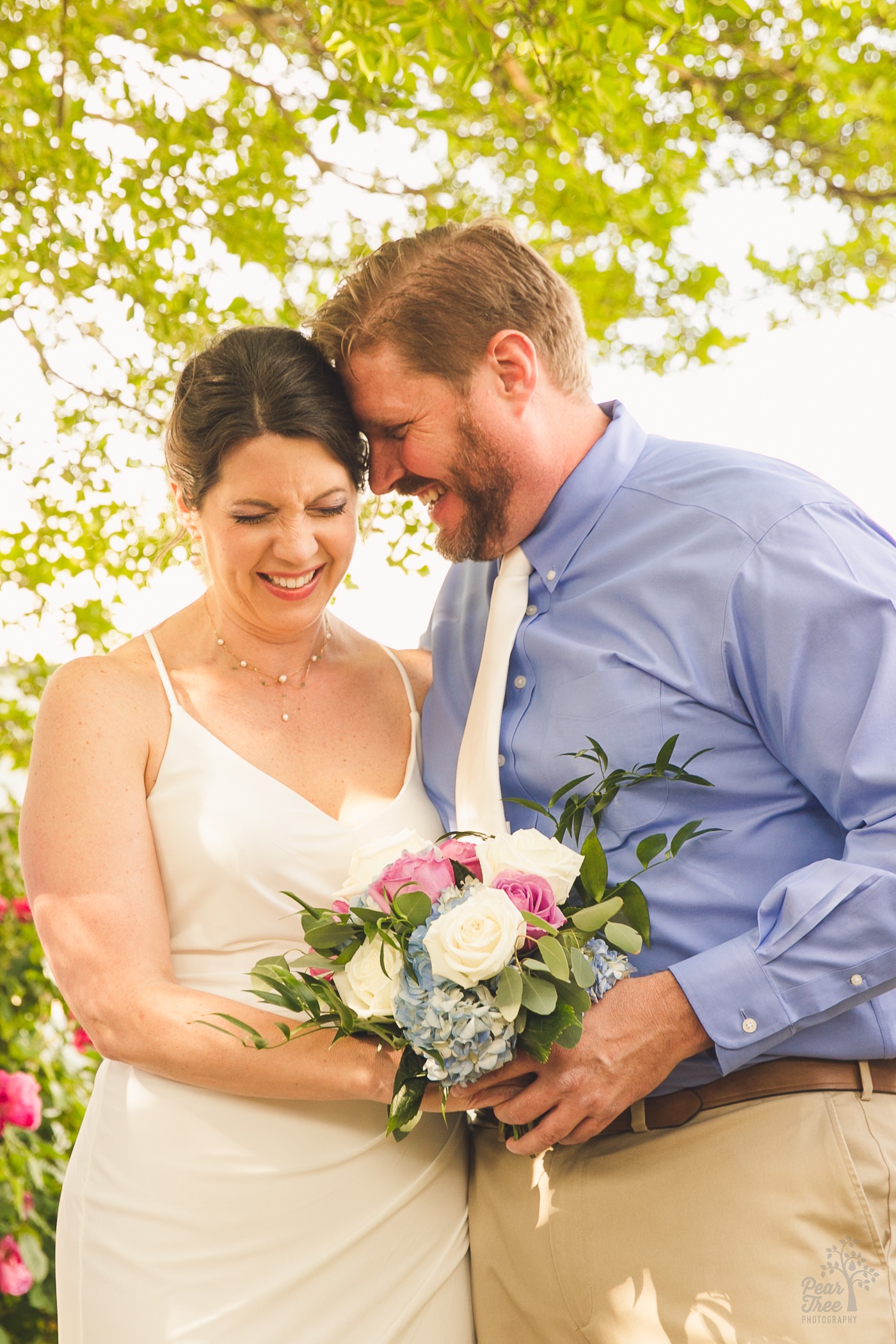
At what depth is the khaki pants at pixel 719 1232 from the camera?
1.66 meters

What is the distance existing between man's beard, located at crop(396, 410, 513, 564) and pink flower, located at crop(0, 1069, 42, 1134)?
2.09m

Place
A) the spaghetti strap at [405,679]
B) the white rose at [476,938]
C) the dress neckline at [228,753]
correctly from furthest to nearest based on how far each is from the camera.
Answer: the spaghetti strap at [405,679] → the dress neckline at [228,753] → the white rose at [476,938]

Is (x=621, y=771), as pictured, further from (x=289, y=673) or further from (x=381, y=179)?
(x=381, y=179)

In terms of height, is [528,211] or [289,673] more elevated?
[528,211]

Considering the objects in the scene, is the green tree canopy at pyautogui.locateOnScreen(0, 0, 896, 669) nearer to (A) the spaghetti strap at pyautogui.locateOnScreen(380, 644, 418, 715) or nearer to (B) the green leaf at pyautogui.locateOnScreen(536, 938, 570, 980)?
(A) the spaghetti strap at pyautogui.locateOnScreen(380, 644, 418, 715)

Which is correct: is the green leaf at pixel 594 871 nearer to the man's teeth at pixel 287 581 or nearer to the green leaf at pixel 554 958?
the green leaf at pixel 554 958

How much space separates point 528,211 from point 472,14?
1.49 metres

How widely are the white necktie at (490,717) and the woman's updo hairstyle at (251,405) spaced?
15.7 inches

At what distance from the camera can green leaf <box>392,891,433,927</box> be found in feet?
5.17

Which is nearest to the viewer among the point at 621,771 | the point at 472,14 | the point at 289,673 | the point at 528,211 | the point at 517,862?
the point at 517,862

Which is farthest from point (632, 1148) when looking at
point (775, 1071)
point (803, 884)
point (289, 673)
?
point (289, 673)

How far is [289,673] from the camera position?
2430 mm

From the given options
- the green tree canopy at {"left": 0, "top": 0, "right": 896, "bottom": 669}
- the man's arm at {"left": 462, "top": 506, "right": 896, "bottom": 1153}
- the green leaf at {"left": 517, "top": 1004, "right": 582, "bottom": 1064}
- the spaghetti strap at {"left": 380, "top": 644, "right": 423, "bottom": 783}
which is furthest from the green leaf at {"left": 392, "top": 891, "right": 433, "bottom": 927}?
the green tree canopy at {"left": 0, "top": 0, "right": 896, "bottom": 669}

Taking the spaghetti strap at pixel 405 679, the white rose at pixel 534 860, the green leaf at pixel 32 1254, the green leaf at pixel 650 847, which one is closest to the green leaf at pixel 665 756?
the green leaf at pixel 650 847
